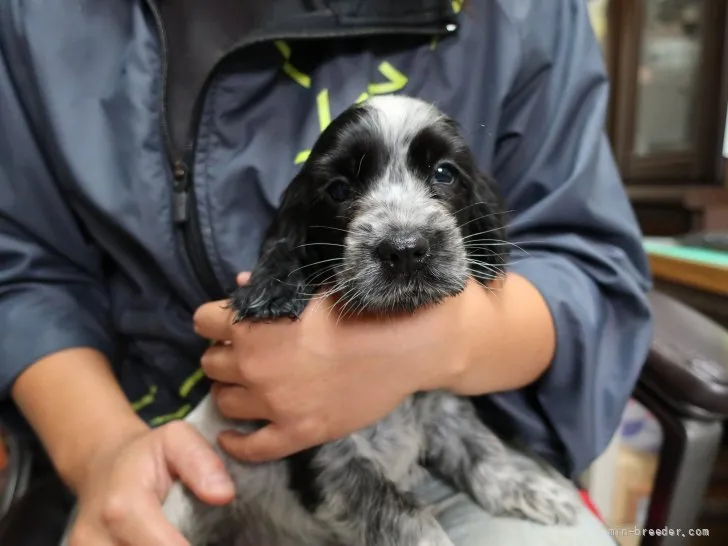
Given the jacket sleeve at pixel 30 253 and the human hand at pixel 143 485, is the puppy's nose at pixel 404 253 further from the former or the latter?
the jacket sleeve at pixel 30 253

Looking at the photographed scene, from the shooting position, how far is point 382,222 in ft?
2.65

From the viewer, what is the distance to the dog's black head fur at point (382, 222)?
2.58 feet

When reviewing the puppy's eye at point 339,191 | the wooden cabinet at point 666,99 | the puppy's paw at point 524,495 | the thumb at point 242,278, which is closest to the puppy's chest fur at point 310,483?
the puppy's paw at point 524,495

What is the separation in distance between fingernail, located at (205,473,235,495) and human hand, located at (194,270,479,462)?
0.19 ft

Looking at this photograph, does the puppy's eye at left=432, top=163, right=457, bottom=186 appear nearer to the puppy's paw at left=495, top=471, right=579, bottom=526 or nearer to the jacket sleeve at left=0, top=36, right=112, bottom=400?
the puppy's paw at left=495, top=471, right=579, bottom=526

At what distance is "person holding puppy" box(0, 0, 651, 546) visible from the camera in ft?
2.79

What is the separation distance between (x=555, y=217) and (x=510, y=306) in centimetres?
18

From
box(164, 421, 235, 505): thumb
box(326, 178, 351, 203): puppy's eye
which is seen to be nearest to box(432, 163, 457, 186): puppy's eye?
box(326, 178, 351, 203): puppy's eye

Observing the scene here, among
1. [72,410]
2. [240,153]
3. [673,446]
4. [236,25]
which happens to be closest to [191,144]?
[240,153]

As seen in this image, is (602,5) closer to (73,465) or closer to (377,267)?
(377,267)

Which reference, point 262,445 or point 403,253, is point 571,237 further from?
point 262,445

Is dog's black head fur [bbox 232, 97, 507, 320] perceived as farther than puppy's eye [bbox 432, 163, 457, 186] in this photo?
No

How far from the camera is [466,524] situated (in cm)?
91

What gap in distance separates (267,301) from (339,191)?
Result: 0.19 metres
